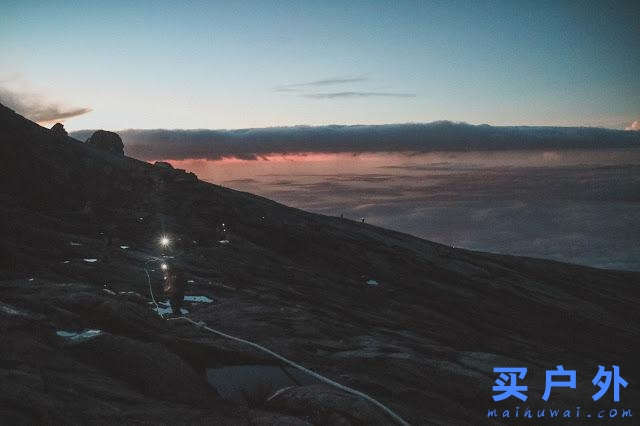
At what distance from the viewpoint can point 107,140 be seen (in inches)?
2825

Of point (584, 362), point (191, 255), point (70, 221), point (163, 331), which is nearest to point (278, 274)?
point (191, 255)

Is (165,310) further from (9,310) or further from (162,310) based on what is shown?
(9,310)

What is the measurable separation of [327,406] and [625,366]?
5431 centimetres

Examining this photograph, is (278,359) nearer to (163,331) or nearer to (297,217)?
(163,331)

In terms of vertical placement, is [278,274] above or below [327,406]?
below

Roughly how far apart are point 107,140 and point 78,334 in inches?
2708

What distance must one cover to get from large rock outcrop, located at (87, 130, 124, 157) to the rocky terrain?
2186 cm

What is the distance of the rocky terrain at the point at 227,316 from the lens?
8.95 meters

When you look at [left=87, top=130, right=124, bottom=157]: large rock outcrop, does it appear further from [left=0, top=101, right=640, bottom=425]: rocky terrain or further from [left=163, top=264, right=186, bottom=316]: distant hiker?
[left=163, top=264, right=186, bottom=316]: distant hiker

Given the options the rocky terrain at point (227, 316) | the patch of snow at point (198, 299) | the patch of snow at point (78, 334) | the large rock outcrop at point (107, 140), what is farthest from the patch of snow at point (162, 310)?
the large rock outcrop at point (107, 140)

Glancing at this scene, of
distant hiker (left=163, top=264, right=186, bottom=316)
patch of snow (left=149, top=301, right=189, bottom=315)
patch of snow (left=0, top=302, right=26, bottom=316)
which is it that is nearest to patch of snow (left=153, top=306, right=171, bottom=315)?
patch of snow (left=149, top=301, right=189, bottom=315)

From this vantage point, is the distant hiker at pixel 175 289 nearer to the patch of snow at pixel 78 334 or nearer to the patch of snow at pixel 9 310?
the patch of snow at pixel 78 334

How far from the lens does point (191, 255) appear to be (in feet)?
104

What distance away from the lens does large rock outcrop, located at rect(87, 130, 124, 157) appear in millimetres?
71250
